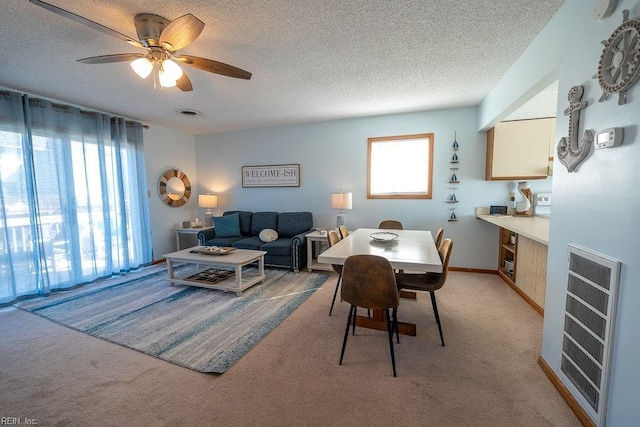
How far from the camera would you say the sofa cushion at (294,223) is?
4.48 metres

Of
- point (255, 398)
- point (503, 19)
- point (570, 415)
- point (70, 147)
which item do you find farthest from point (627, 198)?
point (70, 147)

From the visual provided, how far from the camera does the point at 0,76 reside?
8.41 feet

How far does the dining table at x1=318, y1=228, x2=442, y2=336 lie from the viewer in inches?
72.6

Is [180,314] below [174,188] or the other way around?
below

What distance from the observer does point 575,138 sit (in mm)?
1462

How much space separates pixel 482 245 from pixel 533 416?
112 inches

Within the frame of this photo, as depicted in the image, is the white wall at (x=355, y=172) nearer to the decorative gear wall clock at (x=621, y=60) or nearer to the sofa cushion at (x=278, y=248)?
the sofa cushion at (x=278, y=248)

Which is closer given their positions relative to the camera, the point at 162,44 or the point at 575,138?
the point at 575,138

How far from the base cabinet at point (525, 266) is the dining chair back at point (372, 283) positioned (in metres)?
1.69

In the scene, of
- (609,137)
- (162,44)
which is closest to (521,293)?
(609,137)

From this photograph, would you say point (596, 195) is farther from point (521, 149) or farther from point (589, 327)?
point (521, 149)

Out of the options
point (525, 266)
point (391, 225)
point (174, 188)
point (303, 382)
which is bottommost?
point (303, 382)

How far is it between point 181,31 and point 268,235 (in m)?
3.05

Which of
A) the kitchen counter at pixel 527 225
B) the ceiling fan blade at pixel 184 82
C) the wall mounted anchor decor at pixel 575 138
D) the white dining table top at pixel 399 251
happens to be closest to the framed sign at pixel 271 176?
the white dining table top at pixel 399 251
